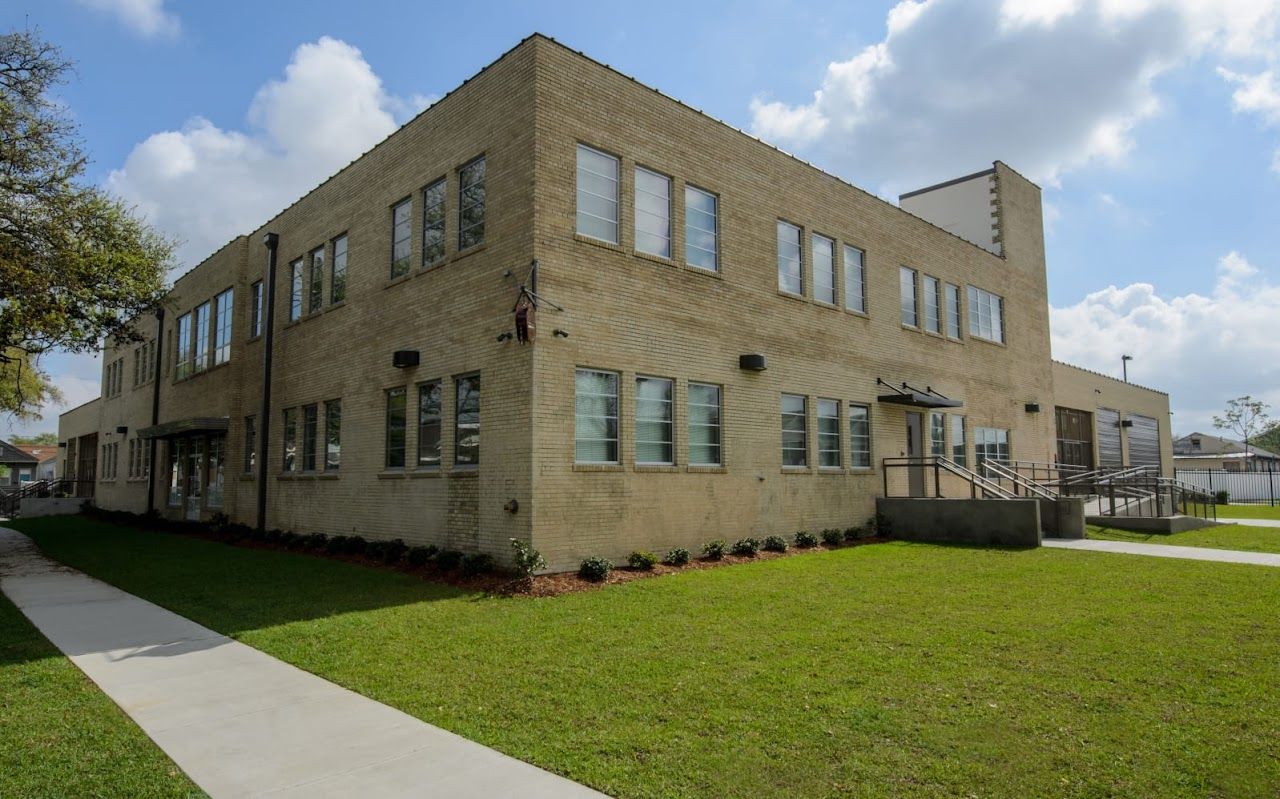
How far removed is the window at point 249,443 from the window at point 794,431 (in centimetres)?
1399

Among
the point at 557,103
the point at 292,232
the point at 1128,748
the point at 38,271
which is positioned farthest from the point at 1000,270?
the point at 38,271

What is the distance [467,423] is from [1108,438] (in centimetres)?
2872

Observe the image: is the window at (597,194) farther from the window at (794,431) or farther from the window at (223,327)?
the window at (223,327)

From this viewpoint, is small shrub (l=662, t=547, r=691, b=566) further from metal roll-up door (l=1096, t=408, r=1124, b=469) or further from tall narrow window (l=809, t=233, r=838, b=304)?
metal roll-up door (l=1096, t=408, r=1124, b=469)

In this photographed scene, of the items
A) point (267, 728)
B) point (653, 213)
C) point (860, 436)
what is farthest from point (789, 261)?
point (267, 728)

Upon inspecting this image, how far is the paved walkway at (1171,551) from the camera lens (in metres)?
12.8

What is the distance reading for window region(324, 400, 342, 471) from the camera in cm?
1738

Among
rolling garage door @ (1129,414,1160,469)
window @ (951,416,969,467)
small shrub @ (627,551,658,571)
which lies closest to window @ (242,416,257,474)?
small shrub @ (627,551,658,571)

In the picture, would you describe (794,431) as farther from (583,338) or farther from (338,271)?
(338,271)

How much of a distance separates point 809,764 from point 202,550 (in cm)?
1660

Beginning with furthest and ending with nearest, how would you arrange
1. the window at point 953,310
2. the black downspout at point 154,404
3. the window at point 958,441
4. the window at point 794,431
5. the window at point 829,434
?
the black downspout at point 154,404
the window at point 953,310
the window at point 958,441
the window at point 829,434
the window at point 794,431

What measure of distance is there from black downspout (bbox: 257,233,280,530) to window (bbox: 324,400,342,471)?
337 cm

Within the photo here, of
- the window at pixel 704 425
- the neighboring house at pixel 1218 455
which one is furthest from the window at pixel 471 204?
the neighboring house at pixel 1218 455

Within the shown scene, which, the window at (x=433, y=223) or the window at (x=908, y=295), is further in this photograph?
the window at (x=908, y=295)
